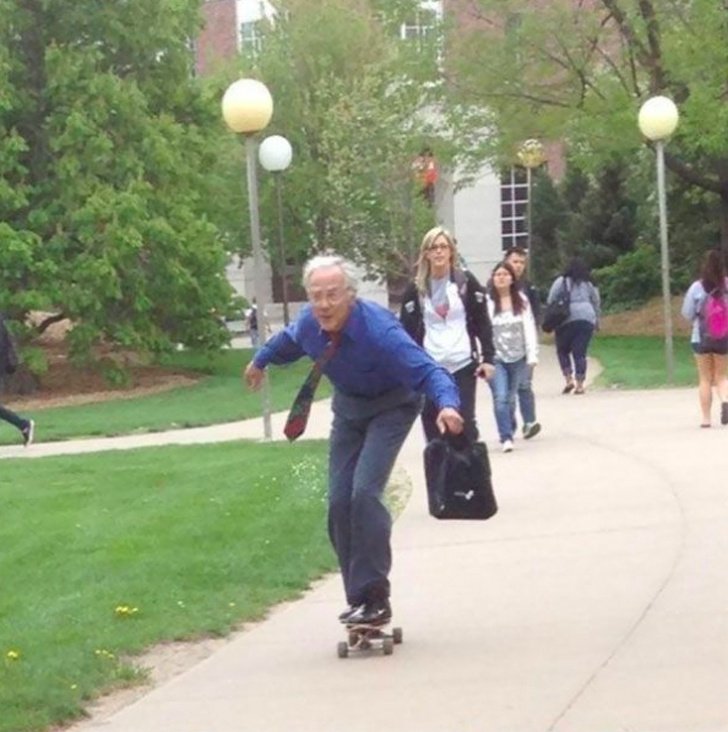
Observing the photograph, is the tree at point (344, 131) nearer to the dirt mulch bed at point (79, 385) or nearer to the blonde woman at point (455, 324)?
the dirt mulch bed at point (79, 385)

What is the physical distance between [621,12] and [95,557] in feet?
75.0

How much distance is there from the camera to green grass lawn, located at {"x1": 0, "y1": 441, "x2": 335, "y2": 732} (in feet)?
26.8

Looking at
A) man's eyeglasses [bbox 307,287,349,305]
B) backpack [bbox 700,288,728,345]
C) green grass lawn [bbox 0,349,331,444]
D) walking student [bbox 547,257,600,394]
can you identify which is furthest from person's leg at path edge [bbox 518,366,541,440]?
man's eyeglasses [bbox 307,287,349,305]

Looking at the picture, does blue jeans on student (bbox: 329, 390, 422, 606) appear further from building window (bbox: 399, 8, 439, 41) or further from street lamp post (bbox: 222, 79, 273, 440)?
building window (bbox: 399, 8, 439, 41)

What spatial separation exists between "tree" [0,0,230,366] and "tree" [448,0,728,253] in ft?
16.5

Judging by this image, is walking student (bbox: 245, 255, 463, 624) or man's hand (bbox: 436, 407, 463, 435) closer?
man's hand (bbox: 436, 407, 463, 435)

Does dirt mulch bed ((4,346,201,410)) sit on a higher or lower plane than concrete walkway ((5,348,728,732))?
lower

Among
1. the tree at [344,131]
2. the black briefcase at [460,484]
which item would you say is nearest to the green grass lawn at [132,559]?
the black briefcase at [460,484]

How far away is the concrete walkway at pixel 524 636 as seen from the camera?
7008 millimetres

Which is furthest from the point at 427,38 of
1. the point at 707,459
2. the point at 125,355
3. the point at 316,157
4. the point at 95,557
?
the point at 95,557

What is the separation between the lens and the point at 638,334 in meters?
38.9

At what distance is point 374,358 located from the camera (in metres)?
8.21

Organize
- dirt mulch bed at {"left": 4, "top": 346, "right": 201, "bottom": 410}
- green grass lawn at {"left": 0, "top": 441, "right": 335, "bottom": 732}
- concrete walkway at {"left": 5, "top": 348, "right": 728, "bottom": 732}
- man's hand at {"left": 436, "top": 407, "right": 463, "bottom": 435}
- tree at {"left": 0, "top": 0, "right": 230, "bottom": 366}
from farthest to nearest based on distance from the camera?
dirt mulch bed at {"left": 4, "top": 346, "right": 201, "bottom": 410}
tree at {"left": 0, "top": 0, "right": 230, "bottom": 366}
green grass lawn at {"left": 0, "top": 441, "right": 335, "bottom": 732}
man's hand at {"left": 436, "top": 407, "right": 463, "bottom": 435}
concrete walkway at {"left": 5, "top": 348, "right": 728, "bottom": 732}

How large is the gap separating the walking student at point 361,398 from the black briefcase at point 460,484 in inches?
5.7
